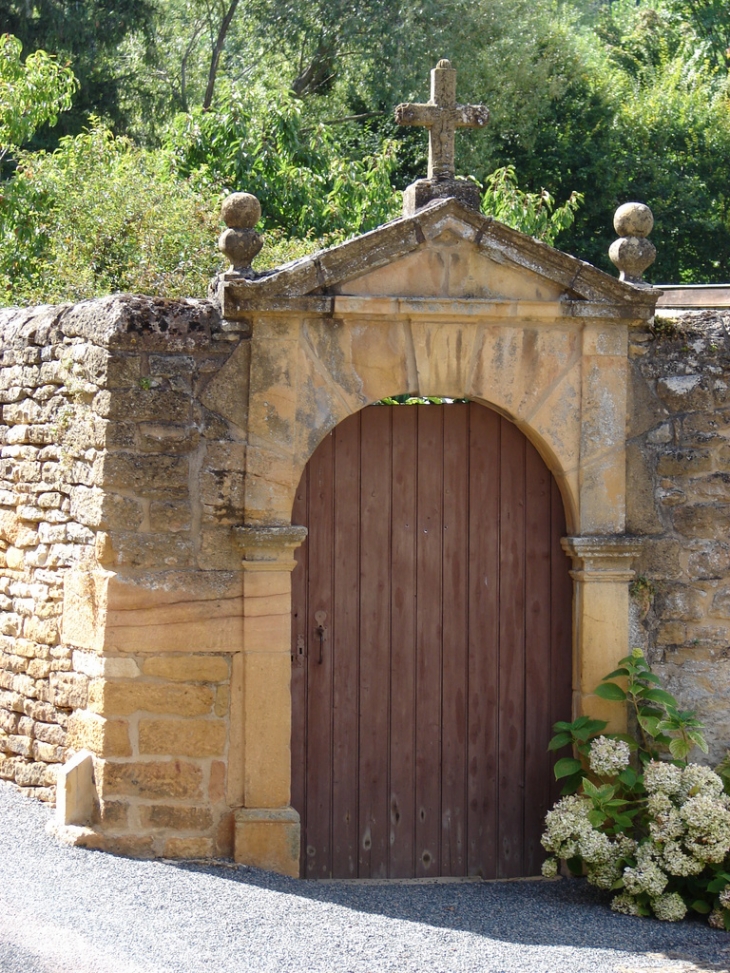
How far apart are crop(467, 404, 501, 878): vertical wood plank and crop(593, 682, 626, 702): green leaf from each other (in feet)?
1.68

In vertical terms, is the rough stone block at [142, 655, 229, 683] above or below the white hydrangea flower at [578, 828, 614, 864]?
above

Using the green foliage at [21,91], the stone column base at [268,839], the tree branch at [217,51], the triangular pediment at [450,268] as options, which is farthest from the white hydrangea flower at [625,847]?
the tree branch at [217,51]

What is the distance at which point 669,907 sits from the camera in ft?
16.5

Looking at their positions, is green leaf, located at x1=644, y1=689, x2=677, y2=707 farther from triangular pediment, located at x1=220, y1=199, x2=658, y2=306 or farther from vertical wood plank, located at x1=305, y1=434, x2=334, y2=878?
triangular pediment, located at x1=220, y1=199, x2=658, y2=306

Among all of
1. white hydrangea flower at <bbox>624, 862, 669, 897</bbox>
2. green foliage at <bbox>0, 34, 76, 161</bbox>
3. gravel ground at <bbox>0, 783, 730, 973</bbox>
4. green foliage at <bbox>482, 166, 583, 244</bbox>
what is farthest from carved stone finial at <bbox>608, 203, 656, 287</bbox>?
green foliage at <bbox>0, 34, 76, 161</bbox>

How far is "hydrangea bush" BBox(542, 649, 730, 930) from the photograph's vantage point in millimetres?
5078

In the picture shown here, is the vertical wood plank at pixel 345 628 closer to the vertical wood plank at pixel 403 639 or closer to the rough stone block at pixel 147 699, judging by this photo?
the vertical wood plank at pixel 403 639

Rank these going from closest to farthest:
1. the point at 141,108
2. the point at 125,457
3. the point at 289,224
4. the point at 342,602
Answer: the point at 125,457
the point at 342,602
the point at 289,224
the point at 141,108

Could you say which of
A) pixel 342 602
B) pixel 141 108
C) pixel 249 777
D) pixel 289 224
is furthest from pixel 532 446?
pixel 141 108

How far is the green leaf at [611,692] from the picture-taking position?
17.8 feet

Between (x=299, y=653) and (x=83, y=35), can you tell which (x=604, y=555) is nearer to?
(x=299, y=653)

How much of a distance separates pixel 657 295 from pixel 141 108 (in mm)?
13311

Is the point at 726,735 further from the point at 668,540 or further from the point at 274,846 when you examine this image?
the point at 274,846

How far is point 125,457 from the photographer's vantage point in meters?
5.20
